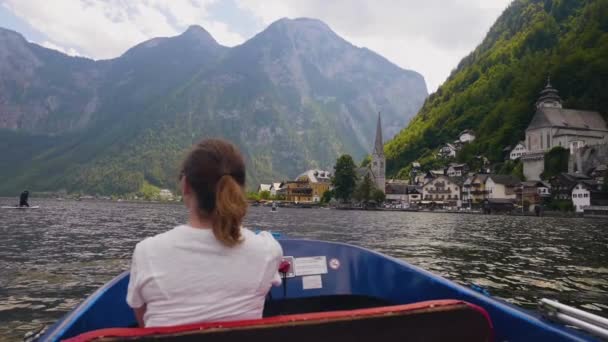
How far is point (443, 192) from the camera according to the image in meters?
117

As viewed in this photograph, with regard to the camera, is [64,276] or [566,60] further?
[566,60]

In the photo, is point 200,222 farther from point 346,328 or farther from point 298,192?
point 298,192

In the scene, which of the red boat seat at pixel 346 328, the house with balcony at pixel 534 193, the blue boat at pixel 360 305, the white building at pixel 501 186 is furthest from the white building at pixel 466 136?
the red boat seat at pixel 346 328

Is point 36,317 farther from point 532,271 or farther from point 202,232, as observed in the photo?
point 532,271

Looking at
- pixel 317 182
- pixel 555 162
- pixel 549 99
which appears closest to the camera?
pixel 555 162

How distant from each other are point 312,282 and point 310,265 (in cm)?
22

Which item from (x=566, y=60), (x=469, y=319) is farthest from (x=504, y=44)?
(x=469, y=319)

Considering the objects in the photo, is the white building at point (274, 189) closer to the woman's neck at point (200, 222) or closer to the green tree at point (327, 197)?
the green tree at point (327, 197)

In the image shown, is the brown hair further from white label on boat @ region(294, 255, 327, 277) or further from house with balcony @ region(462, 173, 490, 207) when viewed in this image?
house with balcony @ region(462, 173, 490, 207)

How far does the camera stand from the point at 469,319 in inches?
111

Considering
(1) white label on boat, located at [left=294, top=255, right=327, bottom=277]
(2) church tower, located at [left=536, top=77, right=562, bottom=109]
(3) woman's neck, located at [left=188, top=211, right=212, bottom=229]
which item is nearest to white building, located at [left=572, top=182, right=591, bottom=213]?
(2) church tower, located at [left=536, top=77, right=562, bottom=109]

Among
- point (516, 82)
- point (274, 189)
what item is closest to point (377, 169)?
point (274, 189)

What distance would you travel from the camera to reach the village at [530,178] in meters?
78.4

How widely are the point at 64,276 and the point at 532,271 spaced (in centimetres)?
1316
